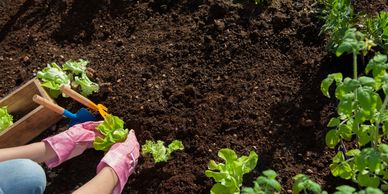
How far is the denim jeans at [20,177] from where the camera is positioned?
2.65 metres

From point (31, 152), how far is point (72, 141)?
0.23 metres

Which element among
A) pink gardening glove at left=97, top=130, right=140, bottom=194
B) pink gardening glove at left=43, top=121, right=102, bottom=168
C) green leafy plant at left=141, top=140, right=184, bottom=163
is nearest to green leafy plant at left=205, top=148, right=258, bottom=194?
green leafy plant at left=141, top=140, right=184, bottom=163

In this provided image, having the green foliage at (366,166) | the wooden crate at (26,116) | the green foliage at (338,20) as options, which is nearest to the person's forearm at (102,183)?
the wooden crate at (26,116)

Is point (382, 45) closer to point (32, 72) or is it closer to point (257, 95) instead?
point (257, 95)

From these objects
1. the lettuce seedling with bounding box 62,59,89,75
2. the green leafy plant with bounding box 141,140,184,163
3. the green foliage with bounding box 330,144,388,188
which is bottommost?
the green leafy plant with bounding box 141,140,184,163

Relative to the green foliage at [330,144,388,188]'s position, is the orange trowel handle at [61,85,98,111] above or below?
below

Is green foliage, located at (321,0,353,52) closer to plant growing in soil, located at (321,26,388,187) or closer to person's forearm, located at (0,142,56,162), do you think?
plant growing in soil, located at (321,26,388,187)

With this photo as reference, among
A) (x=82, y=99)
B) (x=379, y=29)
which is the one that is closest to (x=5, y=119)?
(x=82, y=99)

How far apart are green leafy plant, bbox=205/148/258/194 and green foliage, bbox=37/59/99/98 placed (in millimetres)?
1052

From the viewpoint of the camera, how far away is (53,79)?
3268mm

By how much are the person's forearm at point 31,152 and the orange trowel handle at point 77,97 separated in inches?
13.3

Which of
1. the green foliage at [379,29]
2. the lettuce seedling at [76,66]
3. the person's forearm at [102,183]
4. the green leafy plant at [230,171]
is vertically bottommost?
the person's forearm at [102,183]

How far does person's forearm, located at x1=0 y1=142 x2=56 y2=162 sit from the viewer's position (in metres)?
2.86

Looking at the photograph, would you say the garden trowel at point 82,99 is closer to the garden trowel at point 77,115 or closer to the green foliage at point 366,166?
the garden trowel at point 77,115
